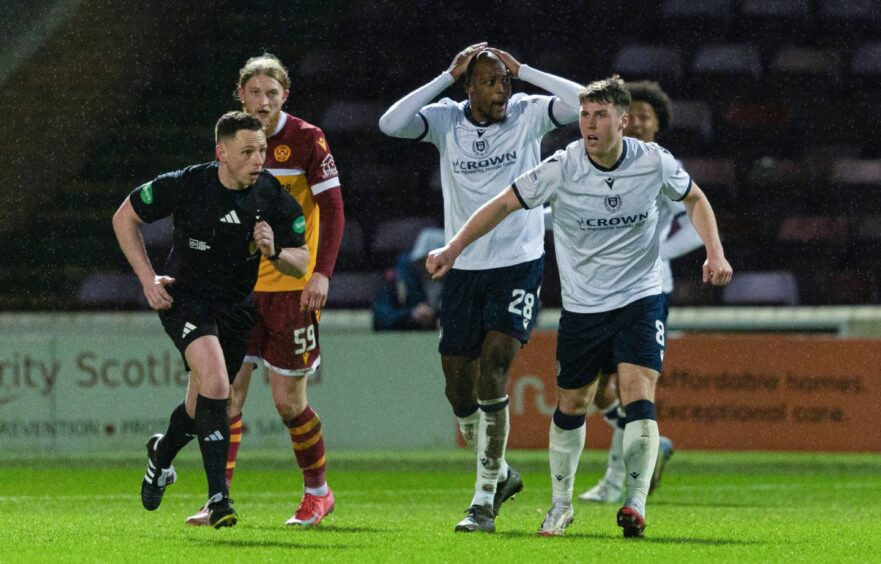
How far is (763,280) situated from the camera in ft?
56.5

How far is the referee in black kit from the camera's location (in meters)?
7.30

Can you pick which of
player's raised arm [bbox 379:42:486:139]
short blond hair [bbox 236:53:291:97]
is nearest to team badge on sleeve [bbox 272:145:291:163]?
short blond hair [bbox 236:53:291:97]

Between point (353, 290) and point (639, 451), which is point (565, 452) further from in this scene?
point (353, 290)

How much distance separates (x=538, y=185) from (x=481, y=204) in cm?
84

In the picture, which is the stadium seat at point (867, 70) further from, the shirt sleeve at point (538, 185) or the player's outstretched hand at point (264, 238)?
the player's outstretched hand at point (264, 238)

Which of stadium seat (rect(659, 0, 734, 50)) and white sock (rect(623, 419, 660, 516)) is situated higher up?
stadium seat (rect(659, 0, 734, 50))

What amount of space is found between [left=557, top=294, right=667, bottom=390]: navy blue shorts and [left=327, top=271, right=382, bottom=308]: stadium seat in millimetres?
9260

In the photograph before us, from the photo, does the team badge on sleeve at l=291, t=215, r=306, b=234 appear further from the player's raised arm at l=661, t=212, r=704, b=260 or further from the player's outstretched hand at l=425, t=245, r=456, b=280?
the player's raised arm at l=661, t=212, r=704, b=260

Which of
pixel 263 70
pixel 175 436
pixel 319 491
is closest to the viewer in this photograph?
pixel 175 436

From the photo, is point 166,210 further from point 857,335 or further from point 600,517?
point 857,335

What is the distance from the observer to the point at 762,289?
17156mm

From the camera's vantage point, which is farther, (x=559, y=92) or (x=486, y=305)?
(x=559, y=92)

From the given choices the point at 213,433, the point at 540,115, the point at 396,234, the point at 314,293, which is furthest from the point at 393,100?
the point at 213,433

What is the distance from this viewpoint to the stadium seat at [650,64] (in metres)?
19.2
